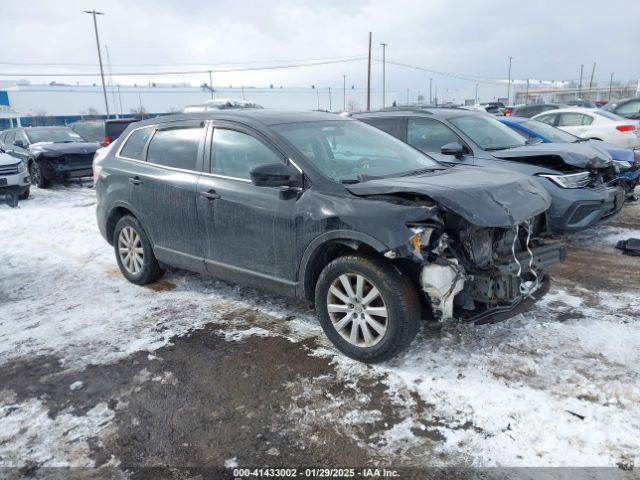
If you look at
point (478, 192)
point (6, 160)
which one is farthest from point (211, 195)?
point (6, 160)

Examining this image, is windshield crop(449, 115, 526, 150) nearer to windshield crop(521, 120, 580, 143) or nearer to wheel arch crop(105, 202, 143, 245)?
windshield crop(521, 120, 580, 143)

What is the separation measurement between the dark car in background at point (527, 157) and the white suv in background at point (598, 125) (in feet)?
18.4

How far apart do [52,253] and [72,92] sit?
88468 millimetres

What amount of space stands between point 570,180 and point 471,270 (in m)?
3.19

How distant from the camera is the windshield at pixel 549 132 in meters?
8.02

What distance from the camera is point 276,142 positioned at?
4066mm

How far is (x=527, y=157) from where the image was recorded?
627 centimetres

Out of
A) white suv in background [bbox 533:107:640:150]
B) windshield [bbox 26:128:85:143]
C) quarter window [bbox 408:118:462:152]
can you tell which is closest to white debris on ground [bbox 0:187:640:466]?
quarter window [bbox 408:118:462:152]

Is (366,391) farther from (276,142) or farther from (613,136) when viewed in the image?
(613,136)

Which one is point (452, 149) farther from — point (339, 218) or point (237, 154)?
point (339, 218)

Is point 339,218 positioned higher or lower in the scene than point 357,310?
higher

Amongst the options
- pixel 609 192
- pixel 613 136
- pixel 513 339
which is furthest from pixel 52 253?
pixel 613 136

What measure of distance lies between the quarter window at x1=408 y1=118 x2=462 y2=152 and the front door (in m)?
3.34

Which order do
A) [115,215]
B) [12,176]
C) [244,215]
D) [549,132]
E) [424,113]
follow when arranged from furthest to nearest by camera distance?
1. [12,176]
2. [549,132]
3. [424,113]
4. [115,215]
5. [244,215]
